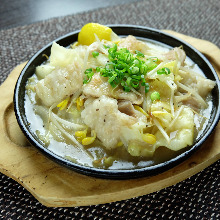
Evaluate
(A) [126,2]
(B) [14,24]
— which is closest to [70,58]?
(B) [14,24]

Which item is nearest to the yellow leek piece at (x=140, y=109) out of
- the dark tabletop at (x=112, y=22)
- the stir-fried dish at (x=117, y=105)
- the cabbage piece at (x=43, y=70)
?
the stir-fried dish at (x=117, y=105)

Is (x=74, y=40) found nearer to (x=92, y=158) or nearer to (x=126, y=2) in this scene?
(x=92, y=158)

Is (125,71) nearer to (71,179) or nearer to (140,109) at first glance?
(140,109)

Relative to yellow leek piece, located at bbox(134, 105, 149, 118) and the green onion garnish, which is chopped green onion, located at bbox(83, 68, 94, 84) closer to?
the green onion garnish

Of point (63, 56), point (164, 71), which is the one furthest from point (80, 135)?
point (164, 71)

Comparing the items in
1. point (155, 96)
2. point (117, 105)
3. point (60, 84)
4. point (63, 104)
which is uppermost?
point (155, 96)

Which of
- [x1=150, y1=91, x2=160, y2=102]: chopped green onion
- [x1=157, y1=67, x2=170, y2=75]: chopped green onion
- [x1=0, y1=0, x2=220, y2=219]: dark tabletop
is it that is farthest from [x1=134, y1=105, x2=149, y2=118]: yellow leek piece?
[x1=0, y1=0, x2=220, y2=219]: dark tabletop
